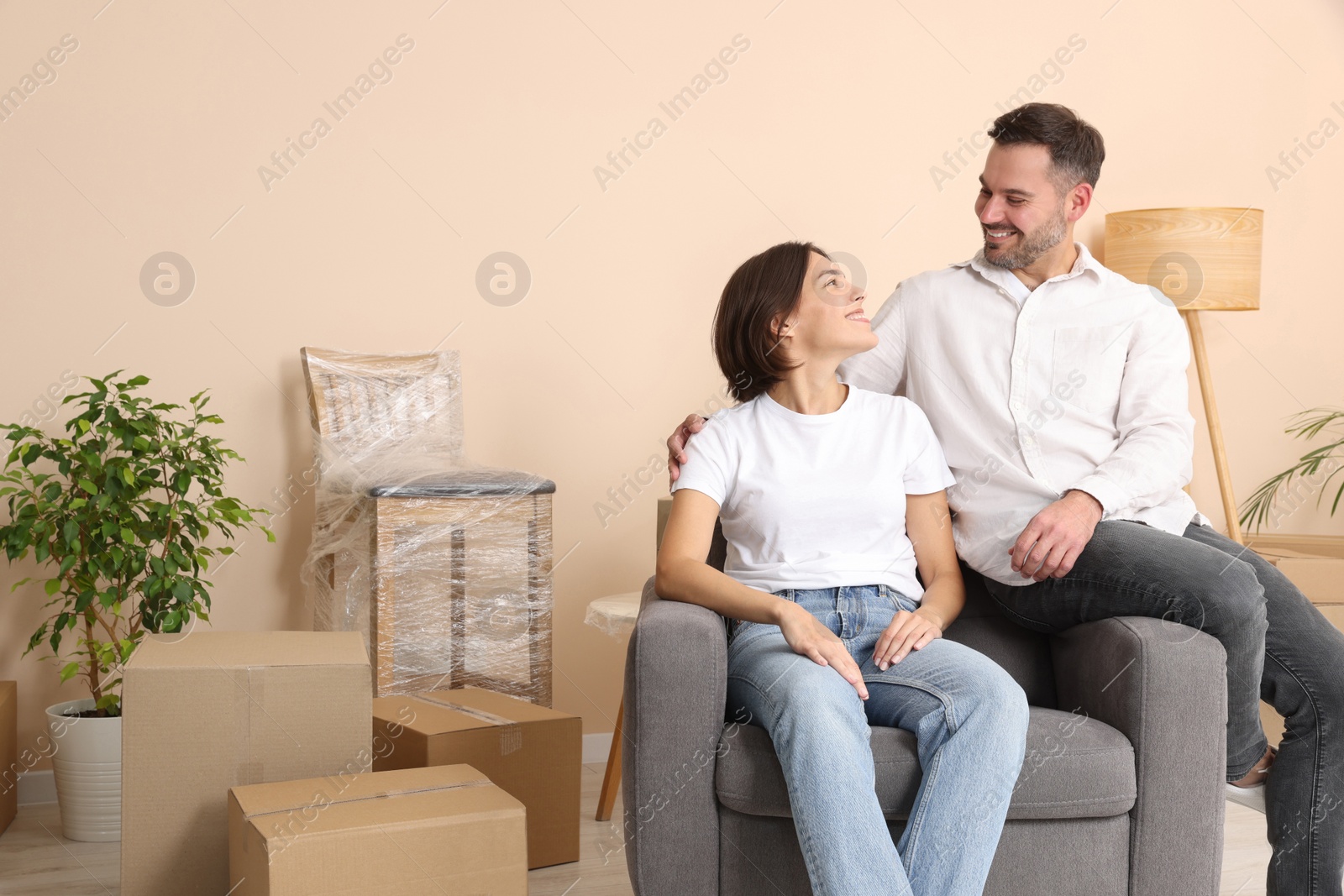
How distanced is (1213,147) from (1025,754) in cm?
263

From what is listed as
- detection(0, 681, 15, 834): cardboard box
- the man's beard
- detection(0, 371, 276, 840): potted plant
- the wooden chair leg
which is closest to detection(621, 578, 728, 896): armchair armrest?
the man's beard

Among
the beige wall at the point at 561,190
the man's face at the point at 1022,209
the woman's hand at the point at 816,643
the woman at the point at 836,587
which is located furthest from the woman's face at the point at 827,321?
the beige wall at the point at 561,190

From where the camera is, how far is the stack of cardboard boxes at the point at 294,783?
1.40 metres

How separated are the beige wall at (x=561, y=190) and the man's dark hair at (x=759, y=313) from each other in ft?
3.96

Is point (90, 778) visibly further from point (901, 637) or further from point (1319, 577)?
point (1319, 577)

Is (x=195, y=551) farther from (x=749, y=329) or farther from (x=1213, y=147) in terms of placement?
(x=1213, y=147)

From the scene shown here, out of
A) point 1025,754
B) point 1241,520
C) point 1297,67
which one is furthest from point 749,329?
point 1297,67

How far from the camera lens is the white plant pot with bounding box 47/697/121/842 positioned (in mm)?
2215

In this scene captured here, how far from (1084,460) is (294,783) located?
127 centimetres

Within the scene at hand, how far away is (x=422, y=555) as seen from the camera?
2.31 metres

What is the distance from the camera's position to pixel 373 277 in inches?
107

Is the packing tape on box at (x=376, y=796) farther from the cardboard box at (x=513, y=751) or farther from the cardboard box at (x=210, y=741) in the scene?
the cardboard box at (x=513, y=751)

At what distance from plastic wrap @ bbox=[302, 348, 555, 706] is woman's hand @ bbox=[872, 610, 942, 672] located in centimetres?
Result: 110

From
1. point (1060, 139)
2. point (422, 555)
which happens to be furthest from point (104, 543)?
point (1060, 139)
